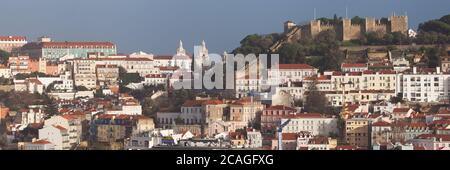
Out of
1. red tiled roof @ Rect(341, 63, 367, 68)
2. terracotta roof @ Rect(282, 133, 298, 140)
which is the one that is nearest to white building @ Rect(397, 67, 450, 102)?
red tiled roof @ Rect(341, 63, 367, 68)

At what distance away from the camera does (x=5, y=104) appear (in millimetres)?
14797

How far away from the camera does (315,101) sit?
549 inches

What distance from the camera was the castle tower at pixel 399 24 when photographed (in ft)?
57.6

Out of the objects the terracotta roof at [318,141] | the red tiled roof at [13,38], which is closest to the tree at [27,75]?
the red tiled roof at [13,38]

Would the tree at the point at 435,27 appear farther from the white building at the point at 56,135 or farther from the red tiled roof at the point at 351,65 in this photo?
the white building at the point at 56,135

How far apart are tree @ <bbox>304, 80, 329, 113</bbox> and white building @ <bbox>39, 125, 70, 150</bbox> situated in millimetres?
3312

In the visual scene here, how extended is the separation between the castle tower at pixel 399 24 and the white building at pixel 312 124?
5.55 meters

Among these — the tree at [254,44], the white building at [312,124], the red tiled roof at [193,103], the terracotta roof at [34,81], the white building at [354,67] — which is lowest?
the white building at [312,124]

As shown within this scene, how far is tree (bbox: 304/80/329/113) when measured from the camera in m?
13.6

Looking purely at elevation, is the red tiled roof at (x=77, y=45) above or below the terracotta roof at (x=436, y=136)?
above

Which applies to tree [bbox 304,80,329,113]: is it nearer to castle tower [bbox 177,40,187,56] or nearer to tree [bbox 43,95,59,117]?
tree [bbox 43,95,59,117]
